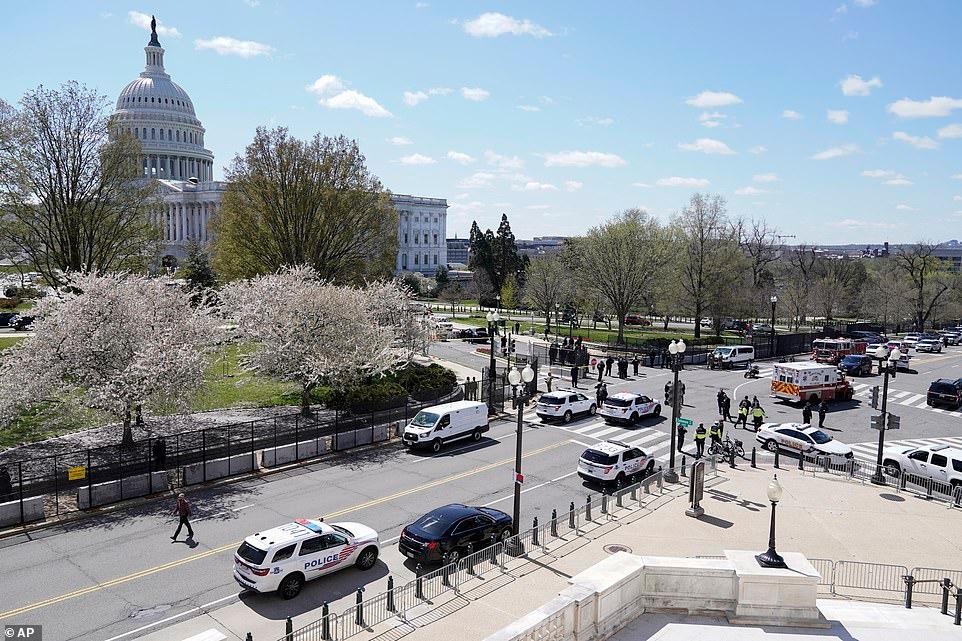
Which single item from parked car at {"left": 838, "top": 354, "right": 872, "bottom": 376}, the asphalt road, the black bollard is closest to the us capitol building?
parked car at {"left": 838, "top": 354, "right": 872, "bottom": 376}

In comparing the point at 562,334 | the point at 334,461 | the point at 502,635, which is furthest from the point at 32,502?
the point at 562,334

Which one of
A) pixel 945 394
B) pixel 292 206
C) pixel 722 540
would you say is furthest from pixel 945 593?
pixel 292 206

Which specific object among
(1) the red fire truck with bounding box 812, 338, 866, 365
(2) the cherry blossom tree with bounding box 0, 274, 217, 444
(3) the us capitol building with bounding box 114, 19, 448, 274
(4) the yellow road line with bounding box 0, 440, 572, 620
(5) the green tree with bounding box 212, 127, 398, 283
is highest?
(3) the us capitol building with bounding box 114, 19, 448, 274

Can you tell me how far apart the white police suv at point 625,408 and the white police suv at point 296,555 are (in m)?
18.7

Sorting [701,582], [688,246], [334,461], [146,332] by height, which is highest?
[688,246]

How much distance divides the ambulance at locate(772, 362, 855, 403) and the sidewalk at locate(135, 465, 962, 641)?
15012mm

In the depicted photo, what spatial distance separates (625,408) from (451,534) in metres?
18.1

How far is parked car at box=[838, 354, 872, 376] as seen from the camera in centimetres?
4972

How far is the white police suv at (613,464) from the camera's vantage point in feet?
75.2

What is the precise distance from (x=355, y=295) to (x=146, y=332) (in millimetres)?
12374

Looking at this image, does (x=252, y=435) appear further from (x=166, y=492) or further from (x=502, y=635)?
(x=502, y=635)

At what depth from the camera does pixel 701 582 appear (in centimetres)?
1255

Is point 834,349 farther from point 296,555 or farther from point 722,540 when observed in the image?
point 296,555

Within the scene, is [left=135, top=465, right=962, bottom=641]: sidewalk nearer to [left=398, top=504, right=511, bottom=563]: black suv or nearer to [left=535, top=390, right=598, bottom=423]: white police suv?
[left=398, top=504, right=511, bottom=563]: black suv
